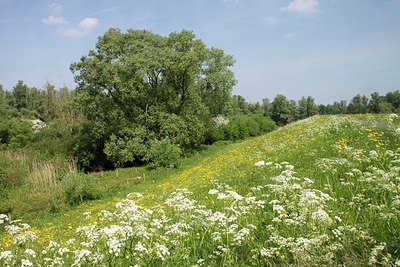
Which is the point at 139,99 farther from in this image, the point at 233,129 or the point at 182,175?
the point at 233,129

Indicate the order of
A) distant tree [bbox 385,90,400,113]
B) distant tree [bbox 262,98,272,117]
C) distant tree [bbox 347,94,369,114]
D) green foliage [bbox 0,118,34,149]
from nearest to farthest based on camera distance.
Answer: green foliage [bbox 0,118,34,149]
distant tree [bbox 385,90,400,113]
distant tree [bbox 347,94,369,114]
distant tree [bbox 262,98,272,117]

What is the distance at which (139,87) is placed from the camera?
113ft

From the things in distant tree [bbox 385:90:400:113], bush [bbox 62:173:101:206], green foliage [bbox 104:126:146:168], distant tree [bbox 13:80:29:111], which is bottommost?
bush [bbox 62:173:101:206]

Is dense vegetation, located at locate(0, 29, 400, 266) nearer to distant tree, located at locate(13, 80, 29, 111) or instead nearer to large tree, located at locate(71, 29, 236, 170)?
large tree, located at locate(71, 29, 236, 170)

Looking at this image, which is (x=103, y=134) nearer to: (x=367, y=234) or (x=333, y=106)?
(x=367, y=234)

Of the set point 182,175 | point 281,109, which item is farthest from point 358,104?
point 182,175

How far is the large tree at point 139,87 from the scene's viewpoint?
3341 centimetres

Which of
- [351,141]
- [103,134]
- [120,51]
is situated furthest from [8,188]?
[351,141]

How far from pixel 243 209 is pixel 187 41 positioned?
34.1 metres

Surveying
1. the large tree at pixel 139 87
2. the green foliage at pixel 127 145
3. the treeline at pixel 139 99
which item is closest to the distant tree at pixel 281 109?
the treeline at pixel 139 99

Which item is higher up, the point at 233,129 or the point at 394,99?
the point at 394,99

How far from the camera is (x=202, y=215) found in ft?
15.6

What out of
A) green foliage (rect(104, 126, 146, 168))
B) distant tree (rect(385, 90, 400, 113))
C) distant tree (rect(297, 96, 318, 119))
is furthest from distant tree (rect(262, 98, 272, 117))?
green foliage (rect(104, 126, 146, 168))

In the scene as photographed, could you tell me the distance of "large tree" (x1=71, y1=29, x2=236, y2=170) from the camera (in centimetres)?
3341
